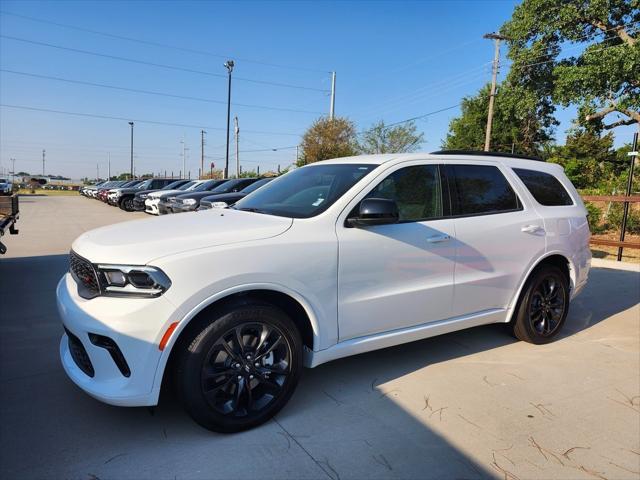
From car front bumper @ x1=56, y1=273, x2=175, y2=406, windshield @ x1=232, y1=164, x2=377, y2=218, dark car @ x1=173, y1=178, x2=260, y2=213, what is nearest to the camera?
car front bumper @ x1=56, y1=273, x2=175, y2=406

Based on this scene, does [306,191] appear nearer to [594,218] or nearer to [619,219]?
[594,218]

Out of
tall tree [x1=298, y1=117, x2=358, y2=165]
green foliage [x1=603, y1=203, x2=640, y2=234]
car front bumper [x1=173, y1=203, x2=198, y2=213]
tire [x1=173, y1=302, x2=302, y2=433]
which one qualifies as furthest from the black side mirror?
tall tree [x1=298, y1=117, x2=358, y2=165]

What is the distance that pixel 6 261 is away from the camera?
314 inches

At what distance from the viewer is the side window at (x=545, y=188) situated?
14.8 ft

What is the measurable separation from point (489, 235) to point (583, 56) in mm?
21180

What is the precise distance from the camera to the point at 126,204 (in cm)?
2228

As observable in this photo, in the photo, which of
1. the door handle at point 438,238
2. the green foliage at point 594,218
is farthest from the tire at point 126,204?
the door handle at point 438,238

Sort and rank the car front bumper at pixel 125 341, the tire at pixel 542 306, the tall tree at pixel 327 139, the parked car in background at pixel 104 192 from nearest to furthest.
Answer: the car front bumper at pixel 125 341, the tire at pixel 542 306, the parked car in background at pixel 104 192, the tall tree at pixel 327 139

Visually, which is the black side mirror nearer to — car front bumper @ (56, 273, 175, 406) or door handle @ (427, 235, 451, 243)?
door handle @ (427, 235, 451, 243)

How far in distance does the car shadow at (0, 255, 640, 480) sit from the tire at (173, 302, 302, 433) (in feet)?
0.50

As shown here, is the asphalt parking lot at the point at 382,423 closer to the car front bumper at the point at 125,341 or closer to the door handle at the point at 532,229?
the car front bumper at the point at 125,341

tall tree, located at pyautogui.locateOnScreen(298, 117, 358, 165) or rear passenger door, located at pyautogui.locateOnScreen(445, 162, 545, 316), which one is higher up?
tall tree, located at pyautogui.locateOnScreen(298, 117, 358, 165)

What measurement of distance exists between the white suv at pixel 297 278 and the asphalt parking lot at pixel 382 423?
304 millimetres

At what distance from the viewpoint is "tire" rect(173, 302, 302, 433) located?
2631mm
